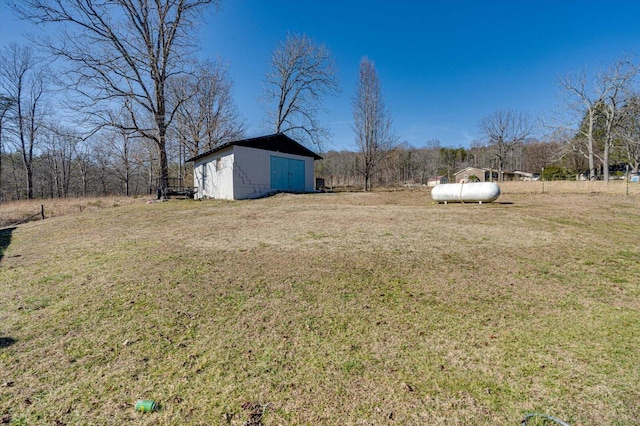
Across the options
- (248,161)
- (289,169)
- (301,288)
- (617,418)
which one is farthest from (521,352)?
(289,169)

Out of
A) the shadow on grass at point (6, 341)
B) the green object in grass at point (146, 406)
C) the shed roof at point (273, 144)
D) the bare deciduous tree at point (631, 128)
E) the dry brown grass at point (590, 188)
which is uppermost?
the bare deciduous tree at point (631, 128)

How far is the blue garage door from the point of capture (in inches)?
687

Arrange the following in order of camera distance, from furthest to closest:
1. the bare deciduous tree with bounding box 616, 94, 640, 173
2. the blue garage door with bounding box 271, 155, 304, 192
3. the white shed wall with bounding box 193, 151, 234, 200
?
the bare deciduous tree with bounding box 616, 94, 640, 173
the blue garage door with bounding box 271, 155, 304, 192
the white shed wall with bounding box 193, 151, 234, 200

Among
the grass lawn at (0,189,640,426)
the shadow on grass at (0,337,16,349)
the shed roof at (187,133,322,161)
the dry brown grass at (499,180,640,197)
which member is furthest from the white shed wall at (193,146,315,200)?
the dry brown grass at (499,180,640,197)

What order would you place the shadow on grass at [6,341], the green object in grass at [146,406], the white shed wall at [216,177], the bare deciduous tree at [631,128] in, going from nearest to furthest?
the green object in grass at [146,406], the shadow on grass at [6,341], the white shed wall at [216,177], the bare deciduous tree at [631,128]

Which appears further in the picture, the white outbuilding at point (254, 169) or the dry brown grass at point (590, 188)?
the white outbuilding at point (254, 169)

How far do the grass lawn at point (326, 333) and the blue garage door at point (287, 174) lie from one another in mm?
12424

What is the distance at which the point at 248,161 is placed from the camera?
628 inches

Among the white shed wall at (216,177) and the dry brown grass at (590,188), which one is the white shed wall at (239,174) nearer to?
the white shed wall at (216,177)

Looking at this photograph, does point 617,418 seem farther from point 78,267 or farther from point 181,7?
point 181,7

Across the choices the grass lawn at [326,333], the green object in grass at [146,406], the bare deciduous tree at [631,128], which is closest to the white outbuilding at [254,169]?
the grass lawn at [326,333]

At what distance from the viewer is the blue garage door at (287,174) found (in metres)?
17.4

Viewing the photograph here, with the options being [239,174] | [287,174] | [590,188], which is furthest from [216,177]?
[590,188]

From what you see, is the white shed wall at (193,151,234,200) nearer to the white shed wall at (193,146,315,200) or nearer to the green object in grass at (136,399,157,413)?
the white shed wall at (193,146,315,200)
